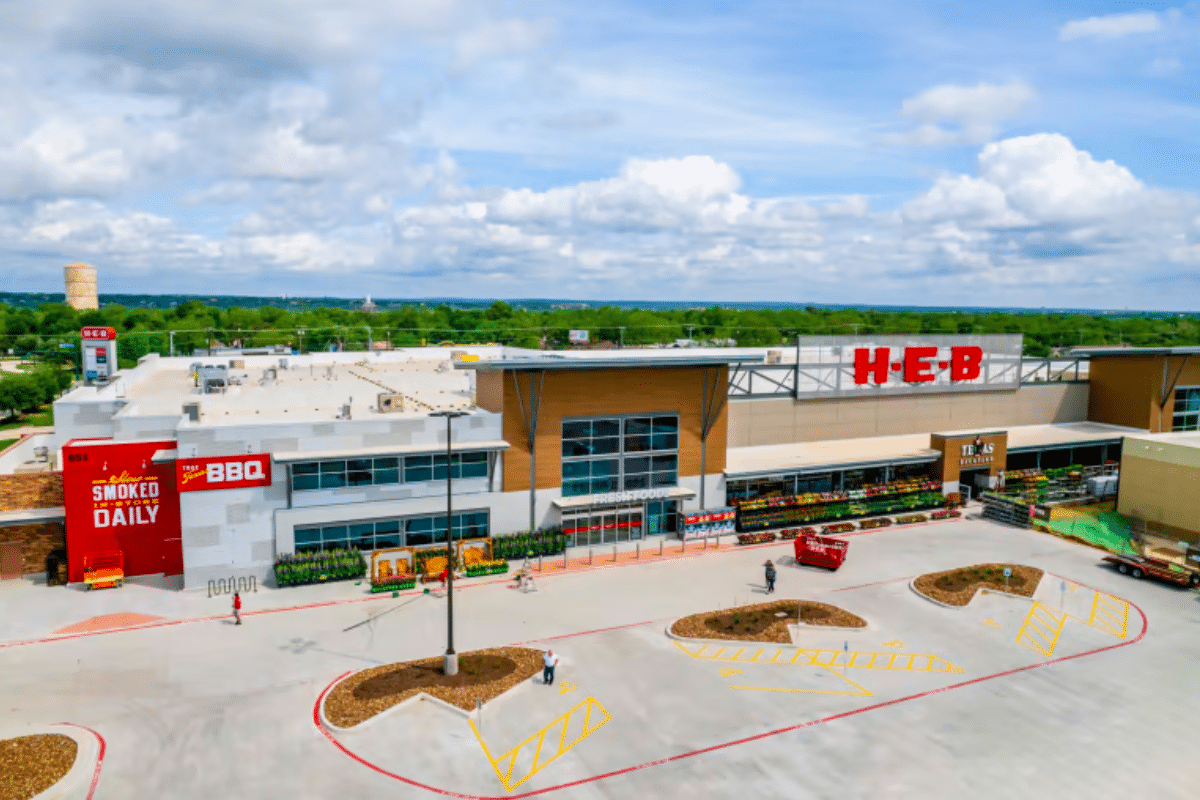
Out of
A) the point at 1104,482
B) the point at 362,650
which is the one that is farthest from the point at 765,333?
the point at 362,650

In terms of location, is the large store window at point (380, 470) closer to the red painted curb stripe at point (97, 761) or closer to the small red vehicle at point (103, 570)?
the small red vehicle at point (103, 570)

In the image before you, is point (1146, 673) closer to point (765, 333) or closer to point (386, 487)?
point (386, 487)

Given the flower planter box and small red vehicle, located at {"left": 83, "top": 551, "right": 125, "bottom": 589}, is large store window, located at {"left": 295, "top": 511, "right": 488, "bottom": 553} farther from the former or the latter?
small red vehicle, located at {"left": 83, "top": 551, "right": 125, "bottom": 589}

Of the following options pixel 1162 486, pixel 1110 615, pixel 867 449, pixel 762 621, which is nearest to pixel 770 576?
pixel 762 621

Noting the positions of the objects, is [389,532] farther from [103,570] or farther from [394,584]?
[103,570]

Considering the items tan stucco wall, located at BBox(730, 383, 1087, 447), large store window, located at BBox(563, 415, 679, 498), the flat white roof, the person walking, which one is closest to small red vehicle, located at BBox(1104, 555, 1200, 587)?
the flat white roof

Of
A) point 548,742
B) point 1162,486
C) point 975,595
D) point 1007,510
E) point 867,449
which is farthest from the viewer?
point 867,449
